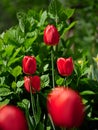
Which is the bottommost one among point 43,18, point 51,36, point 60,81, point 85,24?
point 60,81

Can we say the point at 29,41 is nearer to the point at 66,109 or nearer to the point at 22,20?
the point at 22,20

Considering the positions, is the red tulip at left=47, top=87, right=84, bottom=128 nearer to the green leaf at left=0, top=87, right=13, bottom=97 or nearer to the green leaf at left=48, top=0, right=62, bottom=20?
the green leaf at left=0, top=87, right=13, bottom=97

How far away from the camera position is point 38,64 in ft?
6.07

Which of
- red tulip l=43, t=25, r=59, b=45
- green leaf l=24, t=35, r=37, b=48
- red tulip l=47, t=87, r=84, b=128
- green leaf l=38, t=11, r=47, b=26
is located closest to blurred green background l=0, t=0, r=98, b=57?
green leaf l=38, t=11, r=47, b=26

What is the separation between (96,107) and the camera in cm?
188

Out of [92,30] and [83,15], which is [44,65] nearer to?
[92,30]

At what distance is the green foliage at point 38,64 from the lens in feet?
5.65

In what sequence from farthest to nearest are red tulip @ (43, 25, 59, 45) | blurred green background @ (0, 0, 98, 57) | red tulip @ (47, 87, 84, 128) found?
blurred green background @ (0, 0, 98, 57) < red tulip @ (43, 25, 59, 45) < red tulip @ (47, 87, 84, 128)

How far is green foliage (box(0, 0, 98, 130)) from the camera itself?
1722 mm

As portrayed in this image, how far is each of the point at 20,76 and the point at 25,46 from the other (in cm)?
13

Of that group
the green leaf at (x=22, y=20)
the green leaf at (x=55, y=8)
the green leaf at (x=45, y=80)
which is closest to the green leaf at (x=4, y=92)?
the green leaf at (x=45, y=80)

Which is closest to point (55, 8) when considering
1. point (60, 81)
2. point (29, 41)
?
point (29, 41)

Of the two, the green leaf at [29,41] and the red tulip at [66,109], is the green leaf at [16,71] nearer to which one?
the green leaf at [29,41]

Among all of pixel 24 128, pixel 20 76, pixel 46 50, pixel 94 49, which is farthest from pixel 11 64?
pixel 94 49
